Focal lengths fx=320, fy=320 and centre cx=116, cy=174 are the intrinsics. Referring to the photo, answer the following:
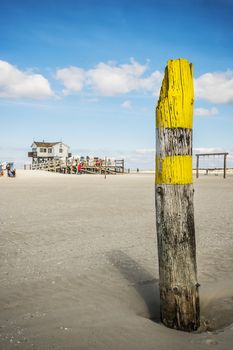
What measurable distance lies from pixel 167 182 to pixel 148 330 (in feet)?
4.32

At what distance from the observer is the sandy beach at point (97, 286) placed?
2.68 meters

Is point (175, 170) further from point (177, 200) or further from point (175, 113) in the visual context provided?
point (175, 113)

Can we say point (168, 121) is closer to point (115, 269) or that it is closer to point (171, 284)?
point (171, 284)

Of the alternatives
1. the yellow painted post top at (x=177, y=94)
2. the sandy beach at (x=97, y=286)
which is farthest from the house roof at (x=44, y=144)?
the yellow painted post top at (x=177, y=94)

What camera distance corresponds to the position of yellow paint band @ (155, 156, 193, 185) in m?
2.91

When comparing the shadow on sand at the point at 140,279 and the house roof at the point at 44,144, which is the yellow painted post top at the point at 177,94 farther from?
the house roof at the point at 44,144

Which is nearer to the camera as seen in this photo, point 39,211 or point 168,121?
point 168,121

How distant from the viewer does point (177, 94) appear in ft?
9.54

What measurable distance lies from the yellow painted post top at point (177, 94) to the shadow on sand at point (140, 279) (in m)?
1.97

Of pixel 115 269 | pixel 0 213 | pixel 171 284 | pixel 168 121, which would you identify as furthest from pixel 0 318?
pixel 0 213

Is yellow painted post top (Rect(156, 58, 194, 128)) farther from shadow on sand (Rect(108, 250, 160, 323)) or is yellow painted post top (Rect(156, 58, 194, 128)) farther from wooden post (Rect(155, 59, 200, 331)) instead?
shadow on sand (Rect(108, 250, 160, 323))

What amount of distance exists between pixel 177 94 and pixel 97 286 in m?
2.52

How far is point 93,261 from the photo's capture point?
16.6 feet

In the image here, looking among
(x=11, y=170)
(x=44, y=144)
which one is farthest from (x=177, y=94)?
(x=44, y=144)
